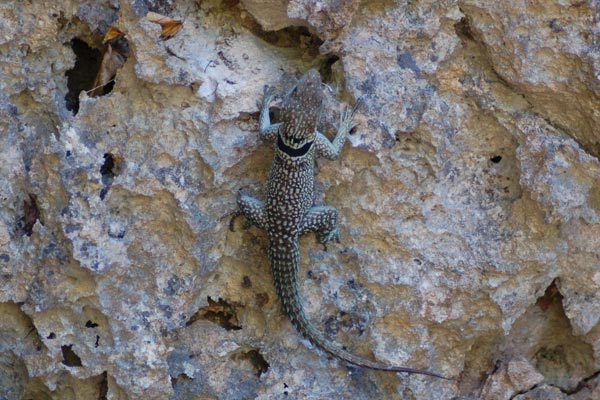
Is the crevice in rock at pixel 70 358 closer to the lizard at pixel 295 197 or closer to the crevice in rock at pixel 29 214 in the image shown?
the crevice in rock at pixel 29 214

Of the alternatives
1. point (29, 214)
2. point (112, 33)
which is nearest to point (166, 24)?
point (112, 33)

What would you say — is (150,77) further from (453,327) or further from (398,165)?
(453,327)

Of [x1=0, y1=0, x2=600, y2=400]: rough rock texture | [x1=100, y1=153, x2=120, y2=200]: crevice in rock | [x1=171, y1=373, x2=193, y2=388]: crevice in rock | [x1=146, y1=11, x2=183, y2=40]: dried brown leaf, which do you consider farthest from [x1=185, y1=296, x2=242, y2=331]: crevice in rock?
[x1=146, y1=11, x2=183, y2=40]: dried brown leaf

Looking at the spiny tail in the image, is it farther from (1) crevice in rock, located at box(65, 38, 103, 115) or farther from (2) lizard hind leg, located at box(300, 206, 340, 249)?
(1) crevice in rock, located at box(65, 38, 103, 115)

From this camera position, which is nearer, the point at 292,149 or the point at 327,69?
the point at 292,149

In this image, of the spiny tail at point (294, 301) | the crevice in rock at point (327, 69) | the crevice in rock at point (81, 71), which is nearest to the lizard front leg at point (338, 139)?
the crevice in rock at point (327, 69)

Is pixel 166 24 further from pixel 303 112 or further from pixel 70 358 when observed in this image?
pixel 70 358
